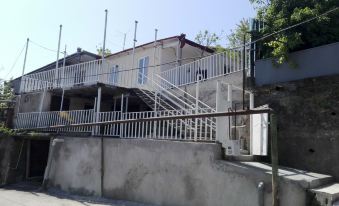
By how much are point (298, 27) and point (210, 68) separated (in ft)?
12.1

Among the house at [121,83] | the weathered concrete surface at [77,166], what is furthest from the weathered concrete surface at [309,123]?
the weathered concrete surface at [77,166]

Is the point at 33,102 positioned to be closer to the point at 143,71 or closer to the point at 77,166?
Result: the point at 143,71

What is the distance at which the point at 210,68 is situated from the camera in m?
12.2

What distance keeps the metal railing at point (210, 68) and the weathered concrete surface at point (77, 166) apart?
443cm

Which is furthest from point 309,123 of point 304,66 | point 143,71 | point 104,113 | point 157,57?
point 143,71

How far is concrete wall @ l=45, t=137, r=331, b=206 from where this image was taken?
22.6 ft

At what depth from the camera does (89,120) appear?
42.9ft

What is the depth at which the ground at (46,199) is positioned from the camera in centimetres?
929

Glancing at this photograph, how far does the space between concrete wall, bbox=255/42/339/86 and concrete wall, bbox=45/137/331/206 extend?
2917 mm

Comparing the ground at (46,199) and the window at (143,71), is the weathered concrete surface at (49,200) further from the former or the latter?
the window at (143,71)

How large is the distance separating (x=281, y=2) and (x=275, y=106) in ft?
11.2

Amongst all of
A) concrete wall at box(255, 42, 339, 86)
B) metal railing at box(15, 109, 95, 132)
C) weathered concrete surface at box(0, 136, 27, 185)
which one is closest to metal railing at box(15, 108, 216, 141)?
metal railing at box(15, 109, 95, 132)

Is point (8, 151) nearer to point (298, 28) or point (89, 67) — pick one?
point (89, 67)

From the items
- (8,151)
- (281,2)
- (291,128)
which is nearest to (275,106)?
(291,128)
